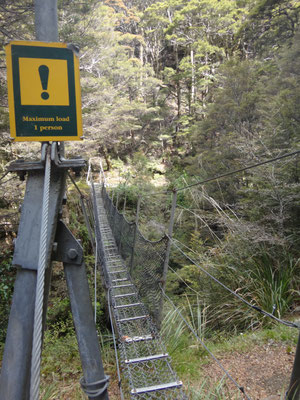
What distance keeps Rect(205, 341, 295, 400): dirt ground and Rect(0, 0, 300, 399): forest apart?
0.18 ft

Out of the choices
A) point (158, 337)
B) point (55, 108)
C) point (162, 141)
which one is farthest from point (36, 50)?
point (162, 141)

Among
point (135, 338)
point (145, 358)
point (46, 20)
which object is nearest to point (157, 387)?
point (145, 358)

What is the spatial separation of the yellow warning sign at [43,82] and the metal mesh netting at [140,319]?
4.30 ft

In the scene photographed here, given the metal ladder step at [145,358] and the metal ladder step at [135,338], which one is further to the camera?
the metal ladder step at [135,338]

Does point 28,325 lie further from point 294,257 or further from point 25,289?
point 294,257

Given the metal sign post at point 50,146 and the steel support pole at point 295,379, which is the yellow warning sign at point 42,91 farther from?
the steel support pole at point 295,379

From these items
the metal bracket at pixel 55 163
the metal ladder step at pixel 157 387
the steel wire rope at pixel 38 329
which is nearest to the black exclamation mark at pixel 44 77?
the metal bracket at pixel 55 163

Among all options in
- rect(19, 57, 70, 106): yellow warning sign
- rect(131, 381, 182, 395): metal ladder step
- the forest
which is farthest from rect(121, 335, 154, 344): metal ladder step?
rect(19, 57, 70, 106): yellow warning sign

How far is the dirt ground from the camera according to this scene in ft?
5.16

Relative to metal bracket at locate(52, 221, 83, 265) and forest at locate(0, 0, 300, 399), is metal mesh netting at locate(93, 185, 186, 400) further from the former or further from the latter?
metal bracket at locate(52, 221, 83, 265)

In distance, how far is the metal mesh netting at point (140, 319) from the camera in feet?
4.38

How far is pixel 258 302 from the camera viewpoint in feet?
8.21

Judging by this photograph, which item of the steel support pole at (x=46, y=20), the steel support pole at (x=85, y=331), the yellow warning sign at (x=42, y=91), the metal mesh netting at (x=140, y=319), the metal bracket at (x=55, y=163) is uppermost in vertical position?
the steel support pole at (x=46, y=20)

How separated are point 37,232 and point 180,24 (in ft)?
47.4
